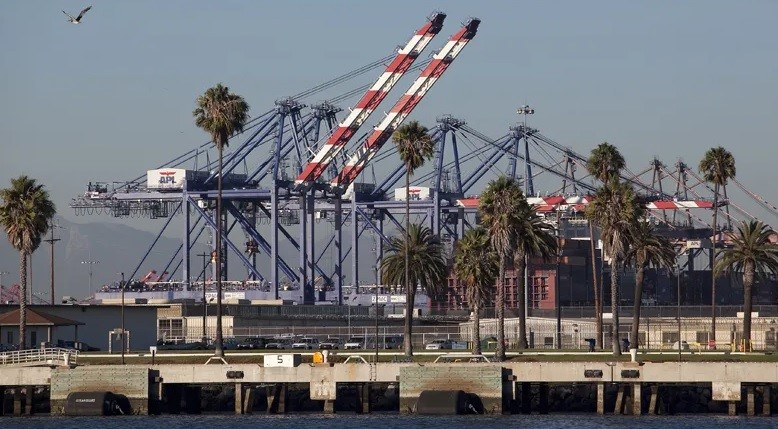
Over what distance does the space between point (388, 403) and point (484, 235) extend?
17009 millimetres

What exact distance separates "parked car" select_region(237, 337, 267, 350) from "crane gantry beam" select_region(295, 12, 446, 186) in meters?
70.6

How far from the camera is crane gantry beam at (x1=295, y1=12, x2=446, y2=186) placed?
196 m

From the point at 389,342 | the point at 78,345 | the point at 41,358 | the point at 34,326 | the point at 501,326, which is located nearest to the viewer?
the point at 41,358

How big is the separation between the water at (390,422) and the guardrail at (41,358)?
14.9 ft

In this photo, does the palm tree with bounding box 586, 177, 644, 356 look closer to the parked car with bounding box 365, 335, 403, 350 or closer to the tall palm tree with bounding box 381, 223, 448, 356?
the tall palm tree with bounding box 381, 223, 448, 356

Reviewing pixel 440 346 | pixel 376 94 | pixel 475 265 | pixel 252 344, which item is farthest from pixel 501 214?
pixel 376 94

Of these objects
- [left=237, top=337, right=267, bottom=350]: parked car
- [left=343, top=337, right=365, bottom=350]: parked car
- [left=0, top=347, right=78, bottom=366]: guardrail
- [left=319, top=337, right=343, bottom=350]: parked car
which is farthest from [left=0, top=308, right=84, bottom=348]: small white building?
[left=343, top=337, right=365, bottom=350]: parked car

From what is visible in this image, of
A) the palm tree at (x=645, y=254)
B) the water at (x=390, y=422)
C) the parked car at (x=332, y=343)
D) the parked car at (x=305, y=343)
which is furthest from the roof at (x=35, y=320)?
the palm tree at (x=645, y=254)

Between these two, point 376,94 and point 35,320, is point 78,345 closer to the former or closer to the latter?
point 35,320

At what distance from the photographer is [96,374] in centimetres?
8150

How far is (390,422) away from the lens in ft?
248

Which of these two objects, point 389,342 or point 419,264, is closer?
point 419,264

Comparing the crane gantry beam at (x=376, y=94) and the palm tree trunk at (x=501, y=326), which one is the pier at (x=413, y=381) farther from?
the crane gantry beam at (x=376, y=94)

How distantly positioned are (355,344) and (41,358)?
3667 cm
